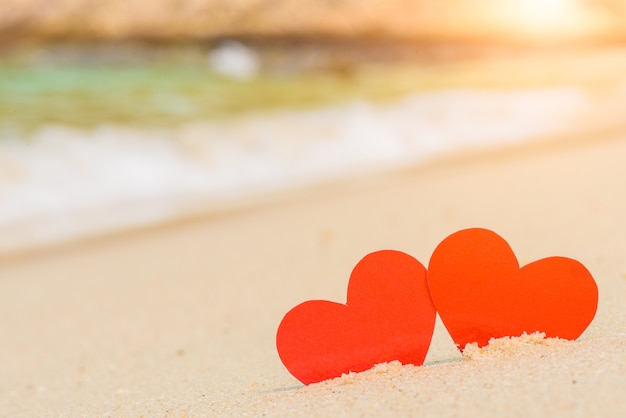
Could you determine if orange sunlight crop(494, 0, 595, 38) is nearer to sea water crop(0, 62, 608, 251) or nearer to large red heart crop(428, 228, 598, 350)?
sea water crop(0, 62, 608, 251)

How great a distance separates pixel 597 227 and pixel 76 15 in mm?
8922

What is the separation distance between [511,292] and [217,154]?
3.47 meters

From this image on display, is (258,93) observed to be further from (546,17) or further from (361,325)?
(361,325)

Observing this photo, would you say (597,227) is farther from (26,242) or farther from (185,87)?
(185,87)

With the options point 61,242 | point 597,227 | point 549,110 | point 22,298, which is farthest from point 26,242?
point 549,110

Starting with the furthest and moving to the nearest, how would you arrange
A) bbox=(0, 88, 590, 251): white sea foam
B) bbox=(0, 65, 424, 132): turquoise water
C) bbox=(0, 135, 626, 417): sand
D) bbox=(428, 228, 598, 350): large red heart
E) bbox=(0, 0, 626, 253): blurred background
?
1. bbox=(0, 65, 424, 132): turquoise water
2. bbox=(0, 0, 626, 253): blurred background
3. bbox=(0, 88, 590, 251): white sea foam
4. bbox=(428, 228, 598, 350): large red heart
5. bbox=(0, 135, 626, 417): sand

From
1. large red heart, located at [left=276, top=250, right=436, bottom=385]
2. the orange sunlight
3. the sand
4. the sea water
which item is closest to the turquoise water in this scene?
the sea water

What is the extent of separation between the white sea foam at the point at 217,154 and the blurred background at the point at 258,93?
1cm

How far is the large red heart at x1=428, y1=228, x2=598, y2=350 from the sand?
4 centimetres

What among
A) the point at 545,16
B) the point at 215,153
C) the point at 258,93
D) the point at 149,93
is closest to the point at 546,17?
the point at 545,16

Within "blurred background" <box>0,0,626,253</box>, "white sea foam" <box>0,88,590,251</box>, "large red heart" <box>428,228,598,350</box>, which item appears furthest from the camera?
"blurred background" <box>0,0,626,253</box>

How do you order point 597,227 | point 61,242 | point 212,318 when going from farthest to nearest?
point 61,242
point 597,227
point 212,318

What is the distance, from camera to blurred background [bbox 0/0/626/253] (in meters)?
4.10

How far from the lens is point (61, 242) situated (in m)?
3.19
